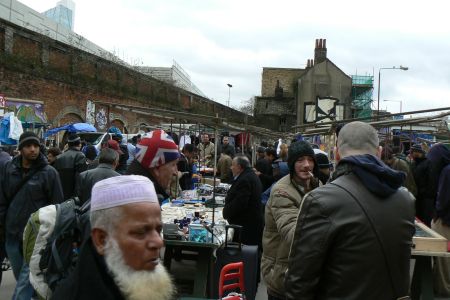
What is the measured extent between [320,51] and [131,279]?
49723 millimetres

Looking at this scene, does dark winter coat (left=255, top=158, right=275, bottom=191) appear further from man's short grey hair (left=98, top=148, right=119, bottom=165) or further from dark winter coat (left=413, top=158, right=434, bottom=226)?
man's short grey hair (left=98, top=148, right=119, bottom=165)

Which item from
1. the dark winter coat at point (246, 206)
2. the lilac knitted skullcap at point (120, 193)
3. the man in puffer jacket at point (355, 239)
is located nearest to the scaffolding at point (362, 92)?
the dark winter coat at point (246, 206)

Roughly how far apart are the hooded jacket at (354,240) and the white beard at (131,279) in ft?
2.77

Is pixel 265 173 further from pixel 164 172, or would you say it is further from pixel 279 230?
pixel 164 172

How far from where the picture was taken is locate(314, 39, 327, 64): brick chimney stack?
1918 inches

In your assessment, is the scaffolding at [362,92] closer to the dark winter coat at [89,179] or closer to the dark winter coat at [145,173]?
the dark winter coat at [89,179]

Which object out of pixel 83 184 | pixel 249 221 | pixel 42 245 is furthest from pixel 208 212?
pixel 42 245

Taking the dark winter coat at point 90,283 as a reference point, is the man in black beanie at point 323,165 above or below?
above

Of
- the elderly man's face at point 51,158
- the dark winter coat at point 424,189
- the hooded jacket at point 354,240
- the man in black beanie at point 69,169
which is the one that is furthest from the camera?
the dark winter coat at point 424,189

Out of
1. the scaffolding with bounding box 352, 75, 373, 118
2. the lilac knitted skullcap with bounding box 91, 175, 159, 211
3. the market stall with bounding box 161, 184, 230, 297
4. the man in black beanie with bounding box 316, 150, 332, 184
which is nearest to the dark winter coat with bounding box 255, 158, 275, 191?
the man in black beanie with bounding box 316, 150, 332, 184

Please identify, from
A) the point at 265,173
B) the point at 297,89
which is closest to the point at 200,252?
the point at 265,173

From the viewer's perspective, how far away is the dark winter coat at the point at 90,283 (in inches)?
67.0

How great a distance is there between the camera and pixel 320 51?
161 ft

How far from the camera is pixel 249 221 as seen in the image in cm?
625
